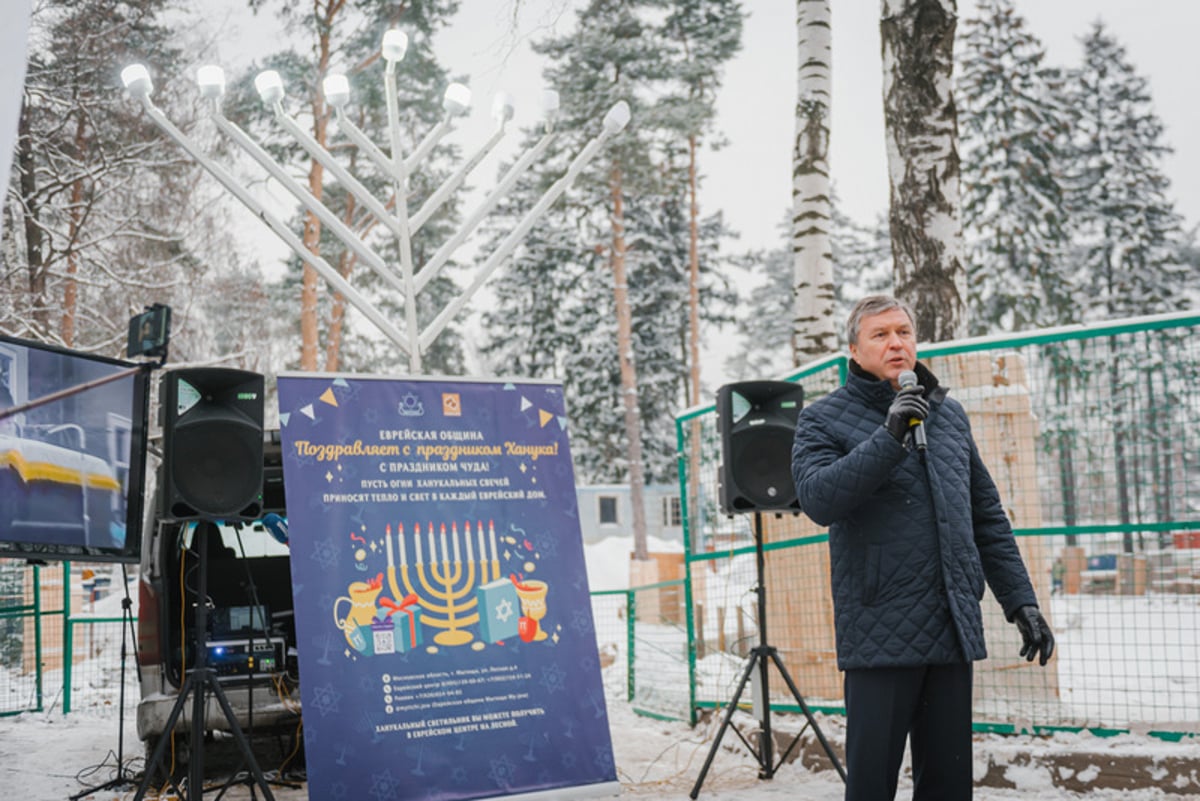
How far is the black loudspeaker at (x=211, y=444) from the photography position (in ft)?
12.1

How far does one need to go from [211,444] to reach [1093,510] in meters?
3.46

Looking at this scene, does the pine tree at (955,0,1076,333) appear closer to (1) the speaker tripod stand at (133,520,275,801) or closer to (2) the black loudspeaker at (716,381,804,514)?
(2) the black loudspeaker at (716,381,804,514)

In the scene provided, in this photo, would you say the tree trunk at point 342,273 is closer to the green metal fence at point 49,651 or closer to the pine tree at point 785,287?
the green metal fence at point 49,651

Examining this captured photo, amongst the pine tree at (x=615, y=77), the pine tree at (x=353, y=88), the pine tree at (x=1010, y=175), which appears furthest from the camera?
the pine tree at (x=1010, y=175)

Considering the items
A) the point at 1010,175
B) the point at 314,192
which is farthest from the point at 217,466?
the point at 1010,175

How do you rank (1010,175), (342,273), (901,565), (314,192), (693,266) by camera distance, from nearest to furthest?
(901,565) < (314,192) < (342,273) < (1010,175) < (693,266)

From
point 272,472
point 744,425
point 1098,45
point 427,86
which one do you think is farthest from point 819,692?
point 1098,45

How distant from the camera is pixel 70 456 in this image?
13.4 feet

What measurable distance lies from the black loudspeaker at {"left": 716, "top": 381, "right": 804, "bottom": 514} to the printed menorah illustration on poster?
88 cm

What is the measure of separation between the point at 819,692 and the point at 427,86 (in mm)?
13821

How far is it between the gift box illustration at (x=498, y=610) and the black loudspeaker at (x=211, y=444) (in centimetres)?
92

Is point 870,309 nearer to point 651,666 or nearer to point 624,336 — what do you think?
point 651,666

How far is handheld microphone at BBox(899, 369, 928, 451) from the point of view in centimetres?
233

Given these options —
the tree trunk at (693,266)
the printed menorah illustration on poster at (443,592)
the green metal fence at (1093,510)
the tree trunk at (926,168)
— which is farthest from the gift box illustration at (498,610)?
the tree trunk at (693,266)
